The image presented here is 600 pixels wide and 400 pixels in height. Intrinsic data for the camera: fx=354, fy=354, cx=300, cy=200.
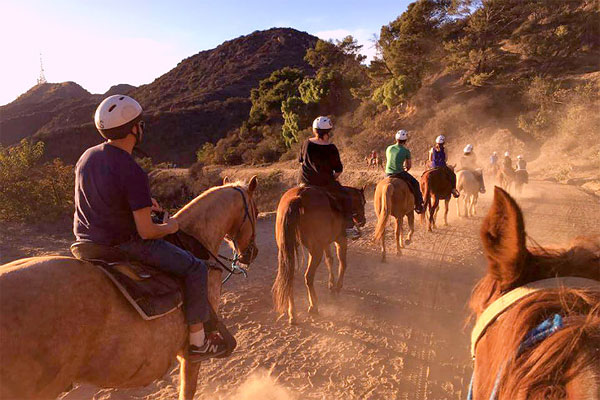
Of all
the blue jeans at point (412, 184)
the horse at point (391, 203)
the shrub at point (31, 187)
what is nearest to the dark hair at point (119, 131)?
the horse at point (391, 203)

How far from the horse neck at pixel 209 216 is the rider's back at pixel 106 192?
0.86 m

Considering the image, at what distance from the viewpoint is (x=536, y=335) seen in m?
1.06

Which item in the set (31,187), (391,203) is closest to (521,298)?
(391,203)

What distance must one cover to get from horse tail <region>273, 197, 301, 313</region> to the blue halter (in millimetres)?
4440

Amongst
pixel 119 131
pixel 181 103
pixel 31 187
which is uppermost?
pixel 181 103

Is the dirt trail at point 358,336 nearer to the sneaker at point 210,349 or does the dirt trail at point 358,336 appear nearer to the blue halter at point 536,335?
the sneaker at point 210,349

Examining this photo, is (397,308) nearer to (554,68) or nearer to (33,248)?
(33,248)

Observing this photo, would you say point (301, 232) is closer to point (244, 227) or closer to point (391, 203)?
Answer: point (244, 227)

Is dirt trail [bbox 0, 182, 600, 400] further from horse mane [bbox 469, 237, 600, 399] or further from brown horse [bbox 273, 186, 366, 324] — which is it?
horse mane [bbox 469, 237, 600, 399]

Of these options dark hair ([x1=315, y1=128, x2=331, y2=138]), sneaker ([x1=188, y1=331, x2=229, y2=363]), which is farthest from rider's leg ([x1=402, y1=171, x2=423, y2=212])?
sneaker ([x1=188, y1=331, x2=229, y2=363])

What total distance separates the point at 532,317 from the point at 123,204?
93.1 inches

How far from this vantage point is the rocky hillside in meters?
56.4

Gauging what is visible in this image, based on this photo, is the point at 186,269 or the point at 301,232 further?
the point at 301,232

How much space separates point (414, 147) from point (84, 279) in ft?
99.7
